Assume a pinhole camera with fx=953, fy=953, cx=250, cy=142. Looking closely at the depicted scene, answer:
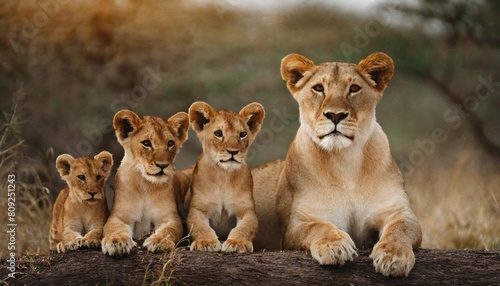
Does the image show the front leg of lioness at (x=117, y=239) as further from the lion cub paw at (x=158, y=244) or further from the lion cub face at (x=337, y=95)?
the lion cub face at (x=337, y=95)

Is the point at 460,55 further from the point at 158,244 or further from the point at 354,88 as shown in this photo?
the point at 158,244

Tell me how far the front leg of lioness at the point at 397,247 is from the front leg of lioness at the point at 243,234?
813 mm

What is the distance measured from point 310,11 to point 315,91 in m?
10.8

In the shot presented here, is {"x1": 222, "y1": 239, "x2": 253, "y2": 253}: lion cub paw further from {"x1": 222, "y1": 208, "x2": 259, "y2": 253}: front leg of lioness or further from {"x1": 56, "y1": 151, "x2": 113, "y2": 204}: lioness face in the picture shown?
{"x1": 56, "y1": 151, "x2": 113, "y2": 204}: lioness face

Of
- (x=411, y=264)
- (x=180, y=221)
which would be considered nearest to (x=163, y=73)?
(x=180, y=221)

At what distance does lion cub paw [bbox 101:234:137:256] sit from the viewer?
5863 millimetres

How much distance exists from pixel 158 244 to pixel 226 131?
0.90m

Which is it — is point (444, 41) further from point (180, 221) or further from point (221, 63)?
point (180, 221)

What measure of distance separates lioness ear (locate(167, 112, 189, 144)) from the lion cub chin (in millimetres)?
53

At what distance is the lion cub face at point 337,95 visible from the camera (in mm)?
6070

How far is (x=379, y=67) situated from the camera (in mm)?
6453

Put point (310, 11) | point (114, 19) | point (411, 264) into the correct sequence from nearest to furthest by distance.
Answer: point (411, 264) → point (114, 19) → point (310, 11)

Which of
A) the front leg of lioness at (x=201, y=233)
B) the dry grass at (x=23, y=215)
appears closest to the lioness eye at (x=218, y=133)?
the front leg of lioness at (x=201, y=233)

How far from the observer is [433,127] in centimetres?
1544
